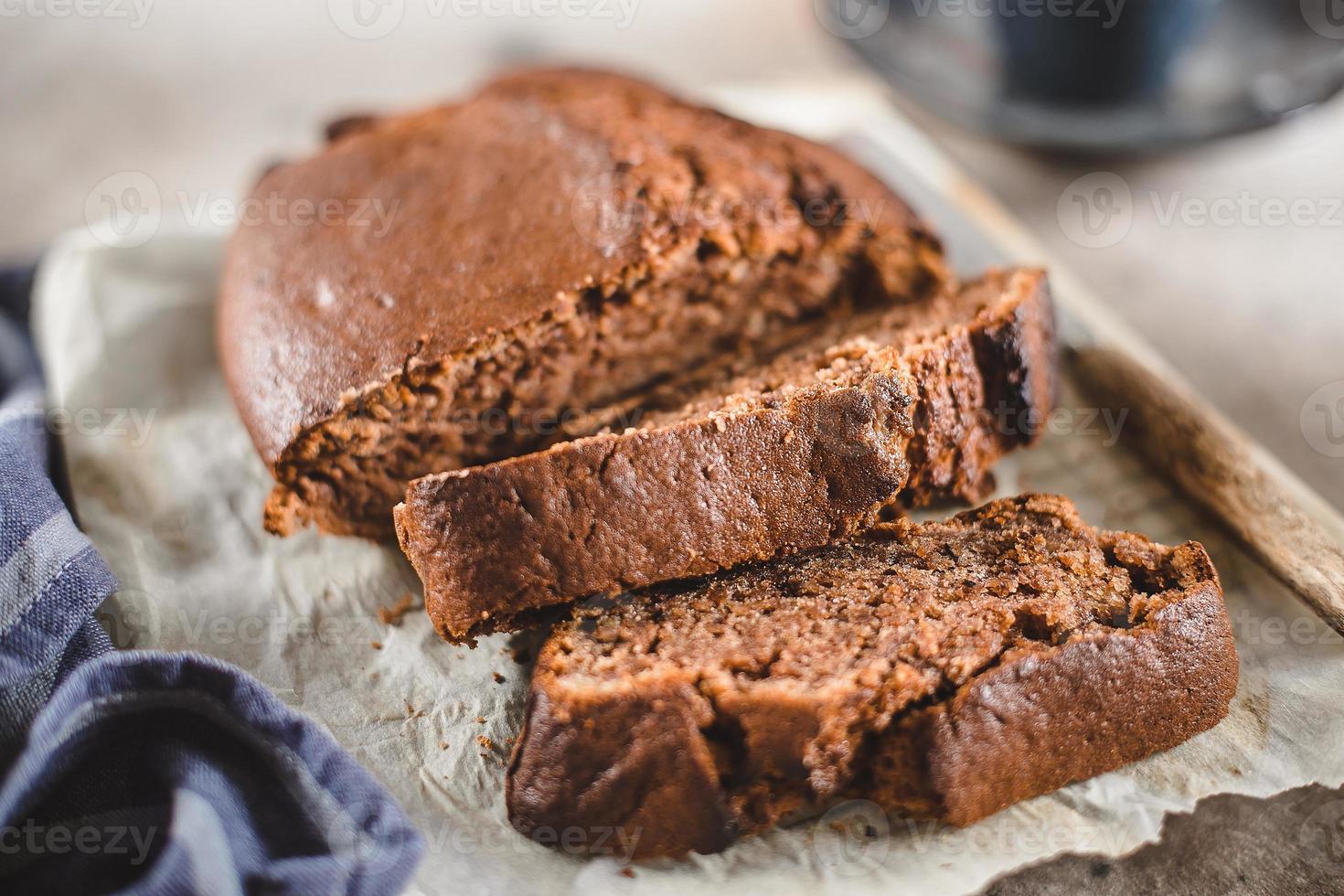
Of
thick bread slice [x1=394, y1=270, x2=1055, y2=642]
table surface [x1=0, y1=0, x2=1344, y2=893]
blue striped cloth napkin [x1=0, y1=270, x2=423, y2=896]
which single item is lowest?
blue striped cloth napkin [x1=0, y1=270, x2=423, y2=896]

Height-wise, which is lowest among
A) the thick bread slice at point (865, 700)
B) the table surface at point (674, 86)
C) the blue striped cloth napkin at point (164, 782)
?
the blue striped cloth napkin at point (164, 782)

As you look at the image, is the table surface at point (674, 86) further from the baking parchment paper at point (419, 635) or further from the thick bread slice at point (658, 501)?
the thick bread slice at point (658, 501)

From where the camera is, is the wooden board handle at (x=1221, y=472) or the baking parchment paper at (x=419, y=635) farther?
the wooden board handle at (x=1221, y=472)

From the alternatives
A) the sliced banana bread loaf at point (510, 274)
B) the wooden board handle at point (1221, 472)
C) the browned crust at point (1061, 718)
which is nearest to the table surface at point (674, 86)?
the wooden board handle at point (1221, 472)

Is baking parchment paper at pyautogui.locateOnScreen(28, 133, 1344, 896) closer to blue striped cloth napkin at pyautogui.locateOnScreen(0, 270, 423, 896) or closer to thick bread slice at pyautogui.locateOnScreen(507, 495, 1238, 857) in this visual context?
thick bread slice at pyautogui.locateOnScreen(507, 495, 1238, 857)

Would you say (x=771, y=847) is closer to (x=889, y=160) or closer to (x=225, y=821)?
(x=225, y=821)

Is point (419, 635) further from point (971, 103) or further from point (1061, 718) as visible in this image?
point (971, 103)

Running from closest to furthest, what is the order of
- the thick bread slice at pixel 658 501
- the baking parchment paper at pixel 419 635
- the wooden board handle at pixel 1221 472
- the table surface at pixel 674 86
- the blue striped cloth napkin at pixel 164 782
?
the blue striped cloth napkin at pixel 164 782 < the baking parchment paper at pixel 419 635 < the thick bread slice at pixel 658 501 < the wooden board handle at pixel 1221 472 < the table surface at pixel 674 86

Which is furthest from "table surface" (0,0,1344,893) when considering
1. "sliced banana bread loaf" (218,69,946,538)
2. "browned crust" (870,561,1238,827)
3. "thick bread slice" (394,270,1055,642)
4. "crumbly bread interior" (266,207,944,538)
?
"thick bread slice" (394,270,1055,642)
